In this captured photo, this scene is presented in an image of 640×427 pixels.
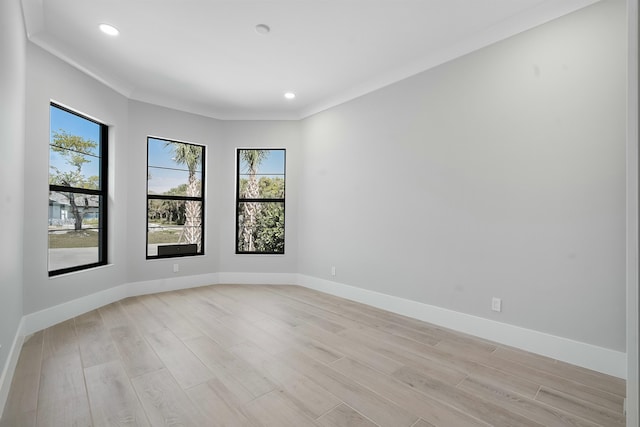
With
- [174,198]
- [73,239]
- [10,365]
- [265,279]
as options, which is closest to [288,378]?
[10,365]

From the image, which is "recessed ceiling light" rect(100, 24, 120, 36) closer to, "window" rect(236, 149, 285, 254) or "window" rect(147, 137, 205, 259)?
"window" rect(147, 137, 205, 259)

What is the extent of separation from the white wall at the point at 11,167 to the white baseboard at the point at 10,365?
14mm

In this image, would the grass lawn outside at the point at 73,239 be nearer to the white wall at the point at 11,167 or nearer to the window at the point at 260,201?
the white wall at the point at 11,167

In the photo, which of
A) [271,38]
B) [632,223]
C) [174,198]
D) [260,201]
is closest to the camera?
[632,223]

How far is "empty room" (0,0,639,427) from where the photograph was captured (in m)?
1.87

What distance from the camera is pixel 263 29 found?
275 centimetres

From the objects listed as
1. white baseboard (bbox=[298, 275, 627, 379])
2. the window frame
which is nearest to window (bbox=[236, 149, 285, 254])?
the window frame

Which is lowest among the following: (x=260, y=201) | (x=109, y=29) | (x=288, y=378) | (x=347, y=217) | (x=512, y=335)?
(x=288, y=378)

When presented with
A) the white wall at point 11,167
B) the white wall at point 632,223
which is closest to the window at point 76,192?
the white wall at point 11,167

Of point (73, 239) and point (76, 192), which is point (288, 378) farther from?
point (76, 192)

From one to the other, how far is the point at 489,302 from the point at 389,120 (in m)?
2.19

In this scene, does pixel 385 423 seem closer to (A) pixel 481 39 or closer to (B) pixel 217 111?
(A) pixel 481 39

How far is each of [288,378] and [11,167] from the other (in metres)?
2.35

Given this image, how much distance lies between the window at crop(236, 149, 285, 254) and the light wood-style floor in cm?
189
